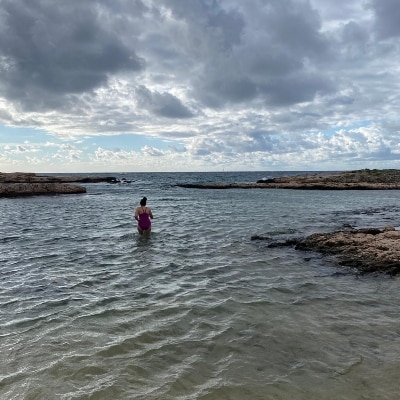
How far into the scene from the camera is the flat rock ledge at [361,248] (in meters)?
11.7

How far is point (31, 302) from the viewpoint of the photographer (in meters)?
9.12

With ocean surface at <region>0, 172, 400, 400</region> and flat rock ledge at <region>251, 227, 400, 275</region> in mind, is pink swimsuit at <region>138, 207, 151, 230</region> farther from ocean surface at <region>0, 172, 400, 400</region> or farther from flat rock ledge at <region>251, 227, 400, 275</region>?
flat rock ledge at <region>251, 227, 400, 275</region>

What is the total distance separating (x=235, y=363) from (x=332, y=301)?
13.1 ft

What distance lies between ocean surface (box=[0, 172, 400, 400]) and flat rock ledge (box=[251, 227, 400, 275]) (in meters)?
0.71

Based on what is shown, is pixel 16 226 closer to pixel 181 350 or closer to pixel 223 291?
pixel 223 291

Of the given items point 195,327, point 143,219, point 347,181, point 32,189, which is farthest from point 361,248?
point 347,181

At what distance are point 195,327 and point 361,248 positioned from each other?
8346 millimetres

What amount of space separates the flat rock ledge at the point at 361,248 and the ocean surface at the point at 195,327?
2.32 feet

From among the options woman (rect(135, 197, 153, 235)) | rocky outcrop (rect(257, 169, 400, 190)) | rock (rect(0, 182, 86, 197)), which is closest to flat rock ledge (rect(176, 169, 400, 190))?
rocky outcrop (rect(257, 169, 400, 190))

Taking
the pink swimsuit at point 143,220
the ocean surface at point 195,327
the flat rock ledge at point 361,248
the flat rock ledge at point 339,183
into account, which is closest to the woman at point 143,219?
the pink swimsuit at point 143,220

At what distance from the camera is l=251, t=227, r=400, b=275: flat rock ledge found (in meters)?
11.7

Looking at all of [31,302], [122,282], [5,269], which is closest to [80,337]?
[31,302]

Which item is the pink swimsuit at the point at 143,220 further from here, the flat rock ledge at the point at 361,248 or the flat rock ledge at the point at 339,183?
the flat rock ledge at the point at 339,183

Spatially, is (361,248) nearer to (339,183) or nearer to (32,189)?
(32,189)
